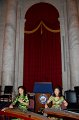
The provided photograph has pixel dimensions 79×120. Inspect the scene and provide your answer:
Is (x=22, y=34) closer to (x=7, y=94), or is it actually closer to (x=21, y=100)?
(x=7, y=94)

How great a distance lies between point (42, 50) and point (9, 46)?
1799 millimetres

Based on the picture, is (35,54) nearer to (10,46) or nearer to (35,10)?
(10,46)

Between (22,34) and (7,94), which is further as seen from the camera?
(22,34)

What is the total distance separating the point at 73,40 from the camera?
10195mm

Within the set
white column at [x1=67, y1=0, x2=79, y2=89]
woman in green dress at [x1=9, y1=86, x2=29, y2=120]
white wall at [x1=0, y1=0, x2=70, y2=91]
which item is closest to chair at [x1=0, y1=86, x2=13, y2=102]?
white wall at [x1=0, y1=0, x2=70, y2=91]

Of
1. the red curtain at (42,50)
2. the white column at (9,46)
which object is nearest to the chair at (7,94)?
the white column at (9,46)

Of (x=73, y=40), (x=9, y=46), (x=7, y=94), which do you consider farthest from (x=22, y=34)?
(x=7, y=94)

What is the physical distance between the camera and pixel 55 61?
10.8m

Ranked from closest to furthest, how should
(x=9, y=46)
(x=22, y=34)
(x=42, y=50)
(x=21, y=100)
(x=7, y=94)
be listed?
(x=21, y=100) → (x=7, y=94) → (x=9, y=46) → (x=42, y=50) → (x=22, y=34)

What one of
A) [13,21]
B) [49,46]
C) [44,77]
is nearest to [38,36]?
[49,46]

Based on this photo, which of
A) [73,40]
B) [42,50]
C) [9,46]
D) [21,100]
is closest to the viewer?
[21,100]

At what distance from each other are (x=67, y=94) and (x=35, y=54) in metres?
4.03

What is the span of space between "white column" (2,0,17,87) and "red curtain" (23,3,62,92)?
34.2 inches

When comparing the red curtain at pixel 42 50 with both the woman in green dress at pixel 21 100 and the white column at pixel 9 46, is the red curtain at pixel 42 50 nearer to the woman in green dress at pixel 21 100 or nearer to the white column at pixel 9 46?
the white column at pixel 9 46
